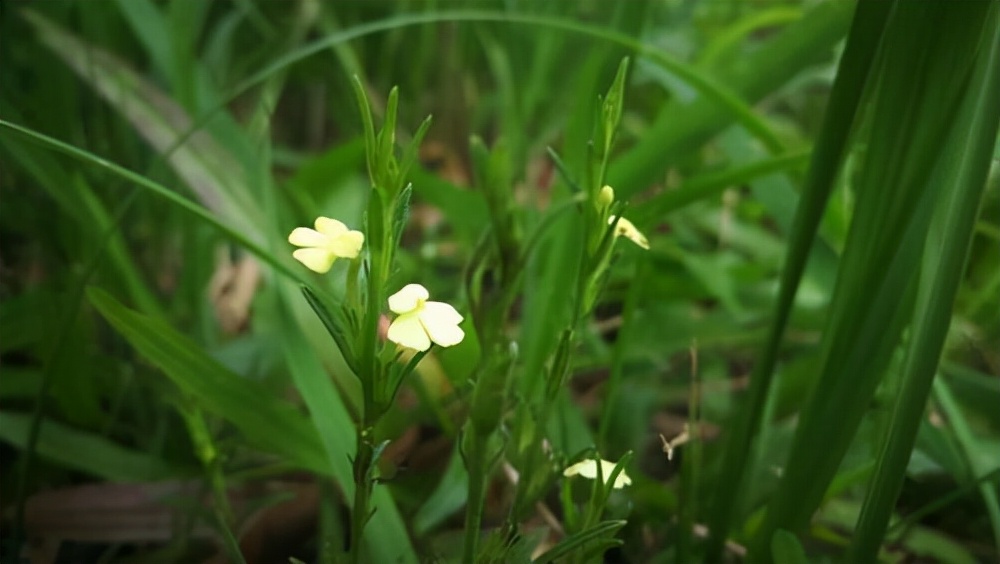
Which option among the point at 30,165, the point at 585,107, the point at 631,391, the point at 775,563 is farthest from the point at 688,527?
the point at 30,165

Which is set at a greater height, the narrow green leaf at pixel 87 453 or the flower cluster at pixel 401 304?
the narrow green leaf at pixel 87 453

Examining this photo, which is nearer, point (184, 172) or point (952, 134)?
point (952, 134)

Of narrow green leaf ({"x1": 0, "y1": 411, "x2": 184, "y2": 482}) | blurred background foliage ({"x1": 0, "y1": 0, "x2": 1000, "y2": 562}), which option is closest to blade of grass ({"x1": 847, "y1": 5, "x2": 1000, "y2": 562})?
blurred background foliage ({"x1": 0, "y1": 0, "x2": 1000, "y2": 562})

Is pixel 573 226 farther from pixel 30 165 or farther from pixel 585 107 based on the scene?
pixel 30 165

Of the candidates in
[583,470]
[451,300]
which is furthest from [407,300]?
[451,300]

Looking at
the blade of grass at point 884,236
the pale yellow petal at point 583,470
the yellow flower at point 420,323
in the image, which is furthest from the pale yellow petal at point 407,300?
the blade of grass at point 884,236

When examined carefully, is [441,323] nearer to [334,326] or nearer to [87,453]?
[334,326]

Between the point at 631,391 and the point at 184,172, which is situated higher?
the point at 184,172

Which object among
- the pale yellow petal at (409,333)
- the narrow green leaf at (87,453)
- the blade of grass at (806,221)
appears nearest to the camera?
the pale yellow petal at (409,333)

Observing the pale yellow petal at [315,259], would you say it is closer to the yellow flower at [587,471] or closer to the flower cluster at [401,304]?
the flower cluster at [401,304]
